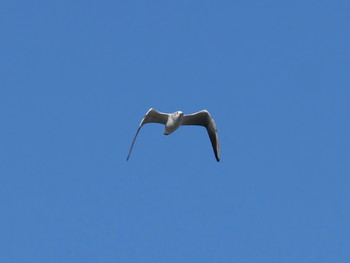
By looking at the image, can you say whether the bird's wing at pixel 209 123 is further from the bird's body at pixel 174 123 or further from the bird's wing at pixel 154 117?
the bird's body at pixel 174 123

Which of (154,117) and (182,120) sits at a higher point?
(154,117)

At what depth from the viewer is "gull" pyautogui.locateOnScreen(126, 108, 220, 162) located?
121 feet

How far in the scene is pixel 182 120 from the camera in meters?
37.8

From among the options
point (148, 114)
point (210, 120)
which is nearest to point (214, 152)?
point (210, 120)

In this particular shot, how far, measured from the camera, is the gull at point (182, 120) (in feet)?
121

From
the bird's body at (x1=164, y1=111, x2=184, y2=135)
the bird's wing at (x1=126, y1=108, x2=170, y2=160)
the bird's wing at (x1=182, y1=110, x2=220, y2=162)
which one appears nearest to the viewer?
the bird's body at (x1=164, y1=111, x2=184, y2=135)

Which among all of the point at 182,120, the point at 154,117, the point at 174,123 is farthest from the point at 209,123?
the point at 154,117

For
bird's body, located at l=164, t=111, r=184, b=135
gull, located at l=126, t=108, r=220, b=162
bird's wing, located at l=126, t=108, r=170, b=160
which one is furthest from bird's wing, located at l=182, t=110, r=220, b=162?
bird's body, located at l=164, t=111, r=184, b=135

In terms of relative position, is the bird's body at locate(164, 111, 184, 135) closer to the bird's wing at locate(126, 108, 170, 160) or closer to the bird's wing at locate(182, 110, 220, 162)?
the bird's wing at locate(126, 108, 170, 160)

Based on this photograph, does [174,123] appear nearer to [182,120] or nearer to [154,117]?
[182,120]

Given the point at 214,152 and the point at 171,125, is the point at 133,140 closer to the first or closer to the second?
the point at 171,125

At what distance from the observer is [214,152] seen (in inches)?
1539

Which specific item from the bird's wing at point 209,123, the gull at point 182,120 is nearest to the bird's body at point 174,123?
the gull at point 182,120

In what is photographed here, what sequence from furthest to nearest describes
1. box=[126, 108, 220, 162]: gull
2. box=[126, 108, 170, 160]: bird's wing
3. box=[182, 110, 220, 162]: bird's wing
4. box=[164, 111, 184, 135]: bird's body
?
box=[182, 110, 220, 162]: bird's wing < box=[126, 108, 170, 160]: bird's wing < box=[126, 108, 220, 162]: gull < box=[164, 111, 184, 135]: bird's body
